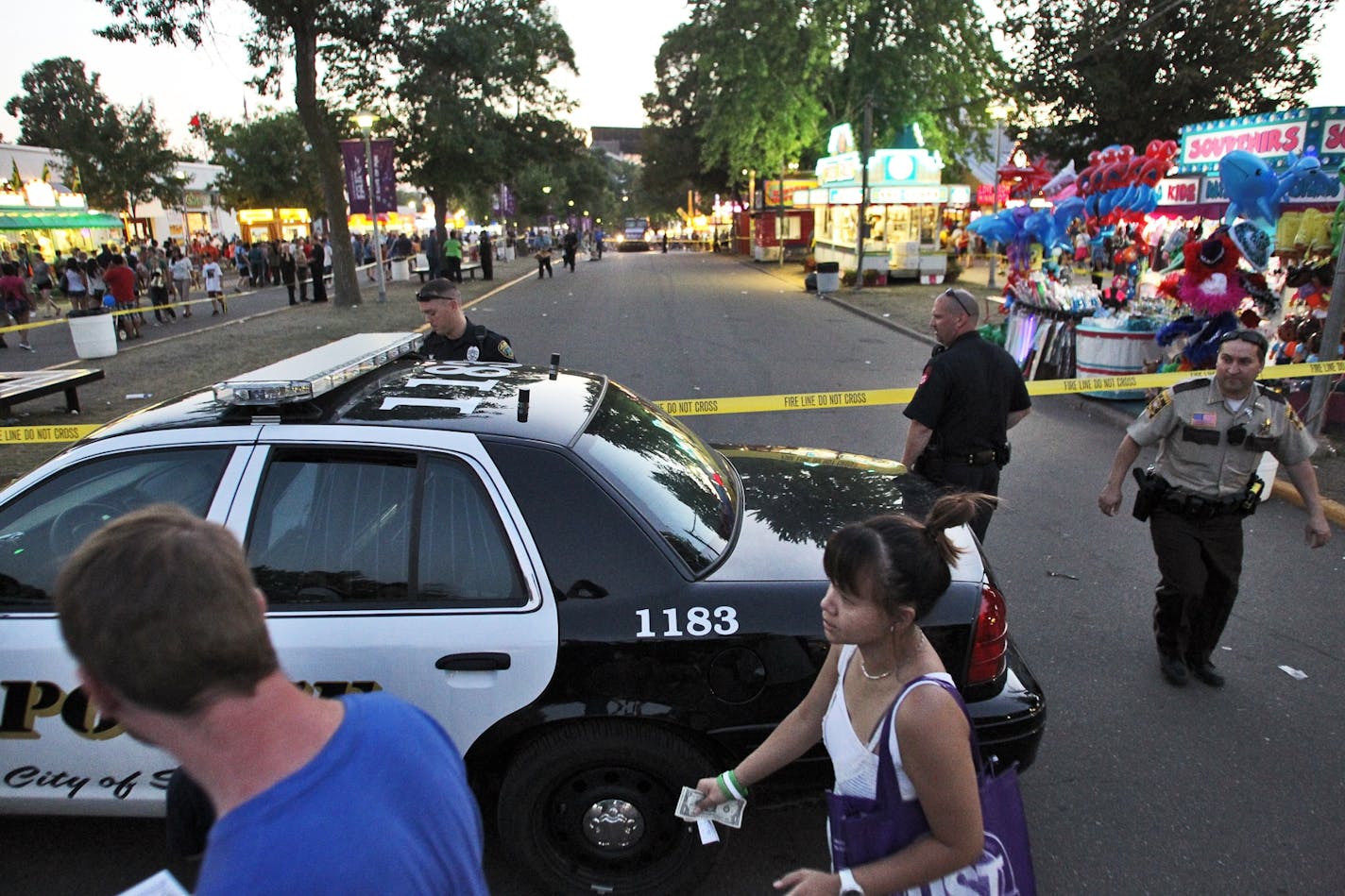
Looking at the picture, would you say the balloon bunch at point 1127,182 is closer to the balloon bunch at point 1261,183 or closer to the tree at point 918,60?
the balloon bunch at point 1261,183

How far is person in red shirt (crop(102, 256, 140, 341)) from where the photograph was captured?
18.6m

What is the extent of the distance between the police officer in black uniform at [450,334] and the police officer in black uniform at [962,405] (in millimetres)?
2650

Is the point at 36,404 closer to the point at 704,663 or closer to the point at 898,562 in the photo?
the point at 704,663

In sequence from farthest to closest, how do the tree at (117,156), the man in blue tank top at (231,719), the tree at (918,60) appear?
1. the tree at (117,156)
2. the tree at (918,60)
3. the man in blue tank top at (231,719)

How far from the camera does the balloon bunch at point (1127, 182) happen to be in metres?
11.9

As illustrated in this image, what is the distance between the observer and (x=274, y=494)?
277 centimetres

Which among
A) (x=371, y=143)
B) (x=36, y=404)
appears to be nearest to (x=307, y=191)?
(x=371, y=143)

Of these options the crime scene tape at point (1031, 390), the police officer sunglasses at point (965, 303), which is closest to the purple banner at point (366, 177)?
the crime scene tape at point (1031, 390)

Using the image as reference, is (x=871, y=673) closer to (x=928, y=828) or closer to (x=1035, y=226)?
(x=928, y=828)

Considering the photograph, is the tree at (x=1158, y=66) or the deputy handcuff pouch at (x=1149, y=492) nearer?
the deputy handcuff pouch at (x=1149, y=492)

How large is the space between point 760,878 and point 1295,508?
5.74m

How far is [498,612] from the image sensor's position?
2623mm

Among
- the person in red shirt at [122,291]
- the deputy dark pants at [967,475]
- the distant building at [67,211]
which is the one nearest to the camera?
the deputy dark pants at [967,475]

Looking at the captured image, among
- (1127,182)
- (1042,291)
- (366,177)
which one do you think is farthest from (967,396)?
(366,177)
